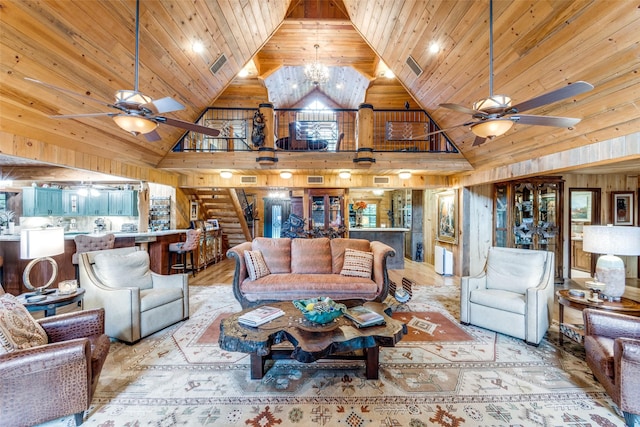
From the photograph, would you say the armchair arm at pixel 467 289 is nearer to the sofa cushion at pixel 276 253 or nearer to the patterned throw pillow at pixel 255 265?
the sofa cushion at pixel 276 253

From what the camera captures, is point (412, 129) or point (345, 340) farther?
point (412, 129)

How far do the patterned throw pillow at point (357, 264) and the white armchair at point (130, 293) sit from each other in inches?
85.7

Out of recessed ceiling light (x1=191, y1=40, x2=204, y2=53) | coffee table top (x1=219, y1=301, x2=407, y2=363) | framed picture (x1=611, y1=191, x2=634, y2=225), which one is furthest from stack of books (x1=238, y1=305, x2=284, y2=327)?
framed picture (x1=611, y1=191, x2=634, y2=225)

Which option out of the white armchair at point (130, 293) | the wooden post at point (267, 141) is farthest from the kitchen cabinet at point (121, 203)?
the white armchair at point (130, 293)

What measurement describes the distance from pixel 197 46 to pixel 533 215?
22.4ft

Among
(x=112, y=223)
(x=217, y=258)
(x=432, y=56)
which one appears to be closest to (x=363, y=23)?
(x=432, y=56)

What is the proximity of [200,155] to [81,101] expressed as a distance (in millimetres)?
2294

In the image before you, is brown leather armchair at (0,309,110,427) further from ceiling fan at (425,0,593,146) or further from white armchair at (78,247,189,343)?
ceiling fan at (425,0,593,146)

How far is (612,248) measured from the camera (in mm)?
2613

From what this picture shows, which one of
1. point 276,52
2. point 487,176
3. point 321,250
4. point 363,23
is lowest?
point 321,250

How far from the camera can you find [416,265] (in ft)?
24.6

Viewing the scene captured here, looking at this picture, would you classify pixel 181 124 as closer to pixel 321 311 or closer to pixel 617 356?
pixel 321 311

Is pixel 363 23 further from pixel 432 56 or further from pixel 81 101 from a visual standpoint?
pixel 81 101

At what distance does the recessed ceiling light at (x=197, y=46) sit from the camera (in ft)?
12.2
